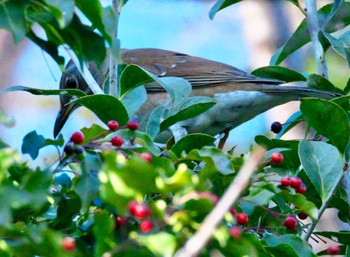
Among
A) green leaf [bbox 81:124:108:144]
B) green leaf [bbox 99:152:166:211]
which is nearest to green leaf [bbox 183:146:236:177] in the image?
green leaf [bbox 99:152:166:211]

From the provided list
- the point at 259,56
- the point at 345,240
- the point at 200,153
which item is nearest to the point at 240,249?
the point at 200,153

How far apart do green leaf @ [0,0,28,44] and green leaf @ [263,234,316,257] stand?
2.32ft

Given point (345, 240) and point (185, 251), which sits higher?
point (185, 251)

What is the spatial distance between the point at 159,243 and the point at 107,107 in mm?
1076

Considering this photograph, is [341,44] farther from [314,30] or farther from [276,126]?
[276,126]

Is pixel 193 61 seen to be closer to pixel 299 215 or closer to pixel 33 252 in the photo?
pixel 299 215

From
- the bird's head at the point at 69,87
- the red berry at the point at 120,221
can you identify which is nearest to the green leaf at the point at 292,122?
the red berry at the point at 120,221

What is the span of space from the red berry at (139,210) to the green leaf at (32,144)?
59 centimetres

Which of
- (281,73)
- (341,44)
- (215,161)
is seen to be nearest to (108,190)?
(215,161)

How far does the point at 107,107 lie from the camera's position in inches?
96.0

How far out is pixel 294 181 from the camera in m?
1.98

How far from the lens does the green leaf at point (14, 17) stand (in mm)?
1718

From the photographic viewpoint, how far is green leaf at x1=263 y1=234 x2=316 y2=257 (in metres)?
1.94

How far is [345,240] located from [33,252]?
51.9 inches
